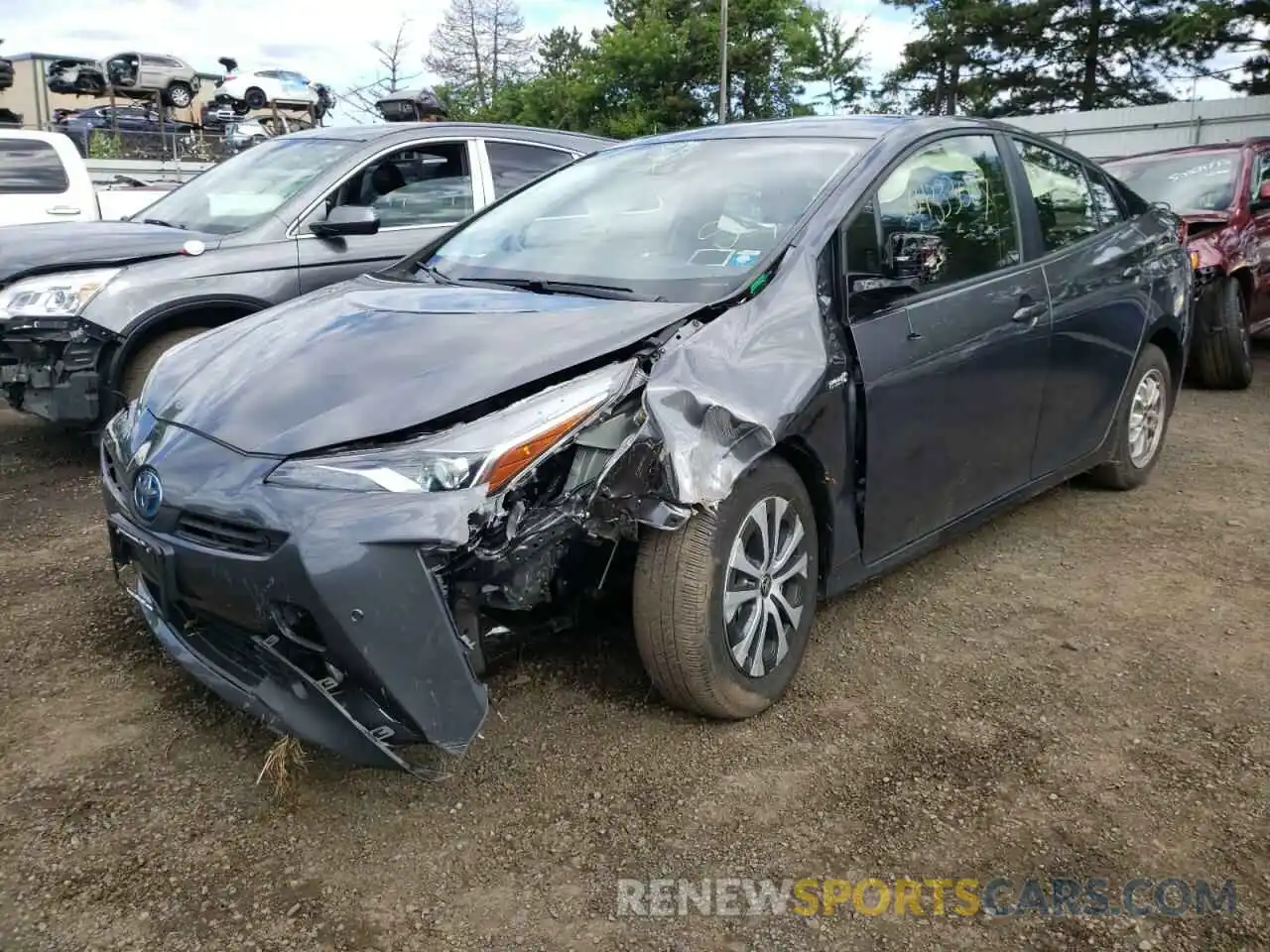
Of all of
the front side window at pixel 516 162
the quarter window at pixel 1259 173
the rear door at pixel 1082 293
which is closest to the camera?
the rear door at pixel 1082 293

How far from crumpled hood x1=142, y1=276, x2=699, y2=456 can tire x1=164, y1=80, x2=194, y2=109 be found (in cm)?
2675

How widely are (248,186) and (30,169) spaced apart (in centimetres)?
437

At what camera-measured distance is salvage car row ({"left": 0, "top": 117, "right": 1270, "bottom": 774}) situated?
7.69 feet

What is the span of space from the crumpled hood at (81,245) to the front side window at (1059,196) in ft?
12.6

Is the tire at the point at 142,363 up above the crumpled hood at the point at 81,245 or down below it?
below

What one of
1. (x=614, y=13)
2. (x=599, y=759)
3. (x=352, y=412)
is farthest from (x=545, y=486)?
(x=614, y=13)

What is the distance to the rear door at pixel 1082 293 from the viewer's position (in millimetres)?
4031

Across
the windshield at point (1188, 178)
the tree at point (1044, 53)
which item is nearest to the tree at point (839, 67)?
the tree at point (1044, 53)

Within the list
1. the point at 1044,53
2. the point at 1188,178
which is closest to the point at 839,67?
the point at 1044,53

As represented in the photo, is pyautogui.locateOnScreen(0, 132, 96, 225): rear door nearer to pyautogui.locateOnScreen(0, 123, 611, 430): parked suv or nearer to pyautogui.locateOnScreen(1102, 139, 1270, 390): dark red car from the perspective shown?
pyautogui.locateOnScreen(0, 123, 611, 430): parked suv

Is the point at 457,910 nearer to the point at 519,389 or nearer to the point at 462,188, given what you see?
the point at 519,389

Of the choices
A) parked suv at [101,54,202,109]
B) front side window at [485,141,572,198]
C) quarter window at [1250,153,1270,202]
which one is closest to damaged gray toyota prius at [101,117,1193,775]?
front side window at [485,141,572,198]

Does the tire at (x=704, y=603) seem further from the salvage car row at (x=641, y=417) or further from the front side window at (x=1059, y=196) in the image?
the front side window at (x=1059, y=196)

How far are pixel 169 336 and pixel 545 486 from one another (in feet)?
11.2
